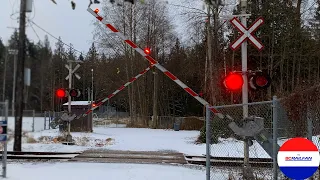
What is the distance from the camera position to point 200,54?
125 feet

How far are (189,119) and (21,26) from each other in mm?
35061

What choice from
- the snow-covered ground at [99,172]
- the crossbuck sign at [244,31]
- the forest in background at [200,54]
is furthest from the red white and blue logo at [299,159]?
the forest in background at [200,54]

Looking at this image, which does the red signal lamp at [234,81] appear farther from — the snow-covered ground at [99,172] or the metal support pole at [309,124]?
the snow-covered ground at [99,172]

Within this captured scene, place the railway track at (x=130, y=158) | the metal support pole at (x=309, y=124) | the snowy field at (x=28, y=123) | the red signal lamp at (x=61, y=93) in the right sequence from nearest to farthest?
the metal support pole at (x=309, y=124)
the snowy field at (x=28, y=123)
the railway track at (x=130, y=158)
the red signal lamp at (x=61, y=93)

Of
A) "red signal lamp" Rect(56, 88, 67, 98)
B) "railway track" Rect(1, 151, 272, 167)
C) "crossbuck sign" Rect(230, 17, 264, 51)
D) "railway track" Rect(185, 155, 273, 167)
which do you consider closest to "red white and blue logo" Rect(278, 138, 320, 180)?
"crossbuck sign" Rect(230, 17, 264, 51)

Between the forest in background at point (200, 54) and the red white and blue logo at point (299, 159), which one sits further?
the forest in background at point (200, 54)

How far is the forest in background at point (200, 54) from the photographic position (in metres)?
27.7

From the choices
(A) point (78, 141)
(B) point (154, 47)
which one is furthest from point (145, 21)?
Result: (A) point (78, 141)

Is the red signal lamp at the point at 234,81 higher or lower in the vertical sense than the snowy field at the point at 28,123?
higher

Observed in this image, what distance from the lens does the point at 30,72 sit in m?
5.70

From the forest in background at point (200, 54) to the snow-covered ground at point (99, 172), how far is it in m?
3.64

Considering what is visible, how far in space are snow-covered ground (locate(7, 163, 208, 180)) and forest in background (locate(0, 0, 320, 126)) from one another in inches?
143

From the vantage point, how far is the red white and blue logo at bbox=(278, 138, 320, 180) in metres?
4.67

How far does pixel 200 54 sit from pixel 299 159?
33.8 meters
